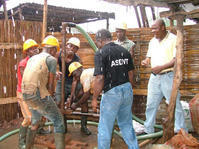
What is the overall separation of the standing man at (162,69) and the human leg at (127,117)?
100cm

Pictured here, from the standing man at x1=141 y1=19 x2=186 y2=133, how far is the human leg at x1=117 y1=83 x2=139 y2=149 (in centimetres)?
100

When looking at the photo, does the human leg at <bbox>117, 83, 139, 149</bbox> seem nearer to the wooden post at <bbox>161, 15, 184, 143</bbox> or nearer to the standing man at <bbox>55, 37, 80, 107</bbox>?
the wooden post at <bbox>161, 15, 184, 143</bbox>

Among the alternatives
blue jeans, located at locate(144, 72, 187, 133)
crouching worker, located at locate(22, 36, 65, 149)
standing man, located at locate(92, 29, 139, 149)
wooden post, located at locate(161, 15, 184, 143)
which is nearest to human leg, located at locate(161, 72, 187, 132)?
blue jeans, located at locate(144, 72, 187, 133)

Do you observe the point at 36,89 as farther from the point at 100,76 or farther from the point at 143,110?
the point at 143,110

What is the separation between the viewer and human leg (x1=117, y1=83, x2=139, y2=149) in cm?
362

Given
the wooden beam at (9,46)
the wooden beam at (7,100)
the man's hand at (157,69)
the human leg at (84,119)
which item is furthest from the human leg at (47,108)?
the wooden beam at (9,46)

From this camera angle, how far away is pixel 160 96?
15.1 ft

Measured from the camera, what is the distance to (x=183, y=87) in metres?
5.40

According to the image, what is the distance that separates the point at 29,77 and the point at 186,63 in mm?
3576

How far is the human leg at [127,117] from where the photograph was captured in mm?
3621

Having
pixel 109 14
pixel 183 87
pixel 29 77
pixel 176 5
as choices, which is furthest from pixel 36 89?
pixel 109 14

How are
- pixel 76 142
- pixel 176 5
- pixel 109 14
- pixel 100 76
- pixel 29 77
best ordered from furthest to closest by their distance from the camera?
pixel 109 14 < pixel 76 142 < pixel 176 5 < pixel 29 77 < pixel 100 76

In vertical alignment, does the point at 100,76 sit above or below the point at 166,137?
above

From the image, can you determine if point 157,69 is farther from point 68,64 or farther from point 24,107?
point 24,107
